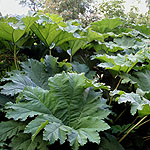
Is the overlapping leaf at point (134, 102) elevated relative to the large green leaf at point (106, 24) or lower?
lower

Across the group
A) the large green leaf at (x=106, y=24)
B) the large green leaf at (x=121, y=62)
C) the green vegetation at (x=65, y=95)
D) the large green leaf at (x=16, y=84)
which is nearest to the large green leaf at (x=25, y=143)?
the green vegetation at (x=65, y=95)

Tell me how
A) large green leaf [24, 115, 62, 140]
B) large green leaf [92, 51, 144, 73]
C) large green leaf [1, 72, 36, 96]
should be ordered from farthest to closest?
1. large green leaf [92, 51, 144, 73]
2. large green leaf [1, 72, 36, 96]
3. large green leaf [24, 115, 62, 140]

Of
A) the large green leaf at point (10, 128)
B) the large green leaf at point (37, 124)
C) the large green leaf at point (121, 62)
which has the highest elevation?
the large green leaf at point (121, 62)

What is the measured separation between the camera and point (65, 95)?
1.01m

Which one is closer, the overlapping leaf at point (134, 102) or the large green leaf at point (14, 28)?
the overlapping leaf at point (134, 102)

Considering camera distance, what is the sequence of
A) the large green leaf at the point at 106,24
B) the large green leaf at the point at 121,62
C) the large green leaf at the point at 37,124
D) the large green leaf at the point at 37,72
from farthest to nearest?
1. the large green leaf at the point at 106,24
2. the large green leaf at the point at 121,62
3. the large green leaf at the point at 37,72
4. the large green leaf at the point at 37,124

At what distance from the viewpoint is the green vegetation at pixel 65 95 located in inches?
33.9

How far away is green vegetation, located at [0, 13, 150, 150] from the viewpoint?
86cm

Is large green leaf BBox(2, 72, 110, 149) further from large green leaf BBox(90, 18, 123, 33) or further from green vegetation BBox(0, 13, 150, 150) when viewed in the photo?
large green leaf BBox(90, 18, 123, 33)

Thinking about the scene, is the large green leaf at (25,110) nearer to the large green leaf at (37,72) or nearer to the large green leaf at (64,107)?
the large green leaf at (64,107)

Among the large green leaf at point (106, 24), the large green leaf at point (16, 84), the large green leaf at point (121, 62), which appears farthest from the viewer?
the large green leaf at point (106, 24)

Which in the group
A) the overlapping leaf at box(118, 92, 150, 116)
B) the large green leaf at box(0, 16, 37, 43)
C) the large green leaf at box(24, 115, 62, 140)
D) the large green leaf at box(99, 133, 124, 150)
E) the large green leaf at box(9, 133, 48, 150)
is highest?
the large green leaf at box(0, 16, 37, 43)

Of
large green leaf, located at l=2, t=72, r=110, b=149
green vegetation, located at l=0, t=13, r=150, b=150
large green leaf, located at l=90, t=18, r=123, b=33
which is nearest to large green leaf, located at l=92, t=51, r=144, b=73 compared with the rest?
green vegetation, located at l=0, t=13, r=150, b=150

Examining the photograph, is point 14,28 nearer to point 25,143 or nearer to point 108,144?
point 25,143
